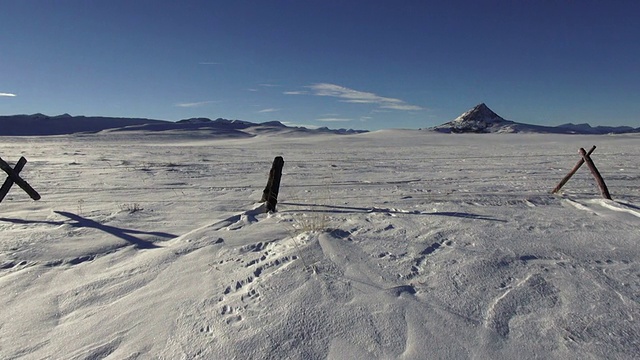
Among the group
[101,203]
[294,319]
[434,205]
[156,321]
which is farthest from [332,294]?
[101,203]

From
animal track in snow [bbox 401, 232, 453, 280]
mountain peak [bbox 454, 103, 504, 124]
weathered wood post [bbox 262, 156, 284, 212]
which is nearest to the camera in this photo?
animal track in snow [bbox 401, 232, 453, 280]

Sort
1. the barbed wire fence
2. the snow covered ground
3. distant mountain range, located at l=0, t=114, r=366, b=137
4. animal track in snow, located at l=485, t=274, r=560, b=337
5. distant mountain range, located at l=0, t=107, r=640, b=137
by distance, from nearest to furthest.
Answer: the snow covered ground, animal track in snow, located at l=485, t=274, r=560, b=337, the barbed wire fence, distant mountain range, located at l=0, t=107, r=640, b=137, distant mountain range, located at l=0, t=114, r=366, b=137

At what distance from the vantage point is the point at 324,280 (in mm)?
3477

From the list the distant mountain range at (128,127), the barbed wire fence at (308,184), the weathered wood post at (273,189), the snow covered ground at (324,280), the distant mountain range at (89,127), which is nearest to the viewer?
the snow covered ground at (324,280)

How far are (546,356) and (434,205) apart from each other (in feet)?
13.9

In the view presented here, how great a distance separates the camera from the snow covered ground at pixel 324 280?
8.61 feet

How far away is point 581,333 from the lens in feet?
8.73

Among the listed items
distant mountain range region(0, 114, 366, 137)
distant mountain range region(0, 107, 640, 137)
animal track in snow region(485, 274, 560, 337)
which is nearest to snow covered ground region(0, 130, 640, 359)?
animal track in snow region(485, 274, 560, 337)

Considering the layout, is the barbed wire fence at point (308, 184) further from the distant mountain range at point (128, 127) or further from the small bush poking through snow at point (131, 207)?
the distant mountain range at point (128, 127)

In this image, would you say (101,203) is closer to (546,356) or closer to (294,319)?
(294,319)

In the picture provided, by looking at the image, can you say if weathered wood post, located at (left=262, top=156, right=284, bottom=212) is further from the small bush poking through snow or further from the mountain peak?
the mountain peak

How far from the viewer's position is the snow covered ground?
262 cm

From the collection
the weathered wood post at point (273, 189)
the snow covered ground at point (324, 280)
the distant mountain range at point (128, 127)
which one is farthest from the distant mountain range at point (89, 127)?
the snow covered ground at point (324, 280)

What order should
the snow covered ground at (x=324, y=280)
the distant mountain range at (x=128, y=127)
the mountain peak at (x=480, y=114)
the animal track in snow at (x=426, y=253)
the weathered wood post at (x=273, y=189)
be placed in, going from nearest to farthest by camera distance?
the snow covered ground at (x=324, y=280), the animal track in snow at (x=426, y=253), the weathered wood post at (x=273, y=189), the distant mountain range at (x=128, y=127), the mountain peak at (x=480, y=114)
